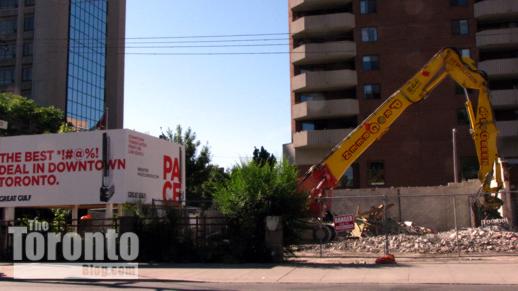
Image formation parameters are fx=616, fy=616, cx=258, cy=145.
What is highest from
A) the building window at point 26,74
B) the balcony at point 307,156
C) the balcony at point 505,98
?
the building window at point 26,74

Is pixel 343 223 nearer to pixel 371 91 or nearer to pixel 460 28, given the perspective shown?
pixel 371 91

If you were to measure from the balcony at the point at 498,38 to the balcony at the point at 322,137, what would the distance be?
14.4 metres

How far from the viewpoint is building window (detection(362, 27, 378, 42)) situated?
58500 millimetres

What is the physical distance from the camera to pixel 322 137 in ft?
186

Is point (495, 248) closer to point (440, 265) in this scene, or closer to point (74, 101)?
point (440, 265)

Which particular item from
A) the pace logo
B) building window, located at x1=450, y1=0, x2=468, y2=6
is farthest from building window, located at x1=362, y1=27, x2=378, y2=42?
the pace logo

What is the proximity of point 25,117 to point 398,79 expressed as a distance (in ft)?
121

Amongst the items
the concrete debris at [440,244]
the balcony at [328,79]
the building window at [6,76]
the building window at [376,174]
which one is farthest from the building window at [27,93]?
the concrete debris at [440,244]

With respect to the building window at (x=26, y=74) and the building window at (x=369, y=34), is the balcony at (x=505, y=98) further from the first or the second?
the building window at (x=26, y=74)

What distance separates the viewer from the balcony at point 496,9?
55031 mm

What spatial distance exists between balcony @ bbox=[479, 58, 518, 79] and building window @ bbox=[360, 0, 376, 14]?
1151 centimetres

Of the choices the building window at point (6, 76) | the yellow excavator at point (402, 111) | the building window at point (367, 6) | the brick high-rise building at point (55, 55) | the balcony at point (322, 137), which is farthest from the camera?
the building window at point (6, 76)

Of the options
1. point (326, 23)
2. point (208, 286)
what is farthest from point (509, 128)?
point (208, 286)

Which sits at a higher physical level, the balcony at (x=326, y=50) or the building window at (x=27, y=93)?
the building window at (x=27, y=93)
